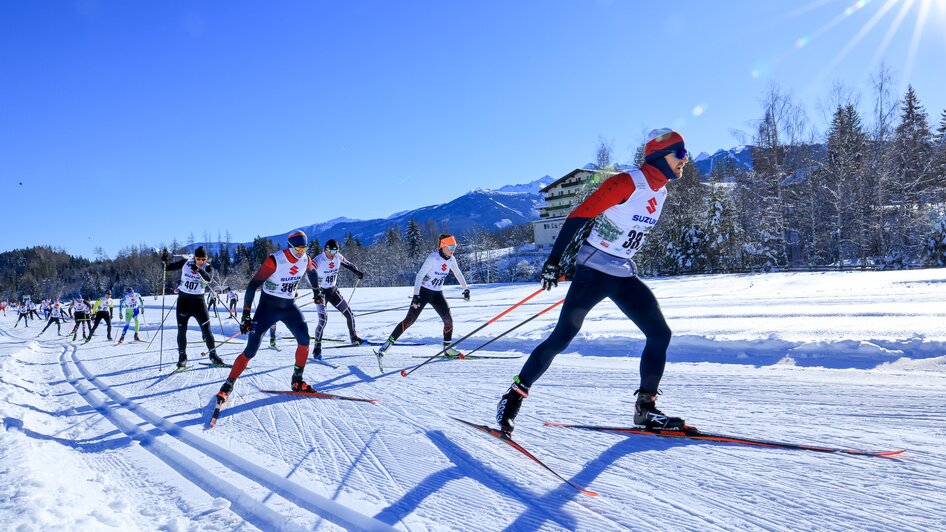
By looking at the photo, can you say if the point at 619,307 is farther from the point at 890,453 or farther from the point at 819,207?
the point at 819,207

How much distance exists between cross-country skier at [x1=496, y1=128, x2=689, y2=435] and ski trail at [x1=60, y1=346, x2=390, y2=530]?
1379mm

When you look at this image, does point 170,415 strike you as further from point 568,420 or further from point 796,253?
point 796,253

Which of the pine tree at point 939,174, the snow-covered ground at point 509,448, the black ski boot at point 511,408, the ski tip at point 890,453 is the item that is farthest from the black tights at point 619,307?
the pine tree at point 939,174

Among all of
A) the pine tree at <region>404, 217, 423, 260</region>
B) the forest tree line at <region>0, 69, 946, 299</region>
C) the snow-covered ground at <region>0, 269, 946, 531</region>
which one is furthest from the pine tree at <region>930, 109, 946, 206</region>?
the pine tree at <region>404, 217, 423, 260</region>

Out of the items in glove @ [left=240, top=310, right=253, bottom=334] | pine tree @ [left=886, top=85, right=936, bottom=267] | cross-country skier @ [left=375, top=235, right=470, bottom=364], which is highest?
pine tree @ [left=886, top=85, right=936, bottom=267]

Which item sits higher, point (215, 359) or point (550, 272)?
point (550, 272)

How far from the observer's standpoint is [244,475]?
3.33 metres

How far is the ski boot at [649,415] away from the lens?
11.8 ft

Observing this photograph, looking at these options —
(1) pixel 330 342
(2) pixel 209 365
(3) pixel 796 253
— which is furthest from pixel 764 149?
(2) pixel 209 365

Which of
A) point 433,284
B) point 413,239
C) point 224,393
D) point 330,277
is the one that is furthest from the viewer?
point 413,239

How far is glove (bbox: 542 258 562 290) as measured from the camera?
3.46 meters

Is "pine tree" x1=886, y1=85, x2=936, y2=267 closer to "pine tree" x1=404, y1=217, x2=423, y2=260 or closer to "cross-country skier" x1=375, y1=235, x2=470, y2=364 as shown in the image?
"cross-country skier" x1=375, y1=235, x2=470, y2=364

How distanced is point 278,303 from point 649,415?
415cm

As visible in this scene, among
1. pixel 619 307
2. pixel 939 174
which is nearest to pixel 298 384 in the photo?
pixel 619 307
